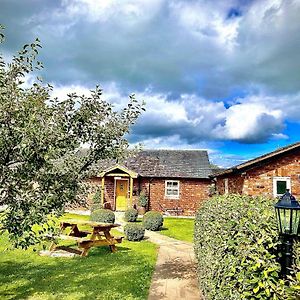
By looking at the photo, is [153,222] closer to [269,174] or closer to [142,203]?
[269,174]

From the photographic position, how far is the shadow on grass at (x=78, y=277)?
23.7ft

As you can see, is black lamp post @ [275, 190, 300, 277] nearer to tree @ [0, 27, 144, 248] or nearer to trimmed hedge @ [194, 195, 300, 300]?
trimmed hedge @ [194, 195, 300, 300]

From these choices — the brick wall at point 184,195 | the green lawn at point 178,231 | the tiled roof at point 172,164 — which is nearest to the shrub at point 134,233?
the green lawn at point 178,231

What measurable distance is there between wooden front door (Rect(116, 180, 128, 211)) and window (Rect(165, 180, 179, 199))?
348 cm

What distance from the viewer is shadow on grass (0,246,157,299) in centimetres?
723

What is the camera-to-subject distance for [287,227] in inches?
133

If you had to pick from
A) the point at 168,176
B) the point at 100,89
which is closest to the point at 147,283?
the point at 100,89

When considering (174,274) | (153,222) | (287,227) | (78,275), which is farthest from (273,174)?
(287,227)

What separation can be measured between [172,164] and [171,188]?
222 centimetres

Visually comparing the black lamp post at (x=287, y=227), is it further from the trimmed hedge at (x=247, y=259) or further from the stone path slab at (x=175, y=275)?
the stone path slab at (x=175, y=275)

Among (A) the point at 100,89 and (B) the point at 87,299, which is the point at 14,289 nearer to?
(B) the point at 87,299

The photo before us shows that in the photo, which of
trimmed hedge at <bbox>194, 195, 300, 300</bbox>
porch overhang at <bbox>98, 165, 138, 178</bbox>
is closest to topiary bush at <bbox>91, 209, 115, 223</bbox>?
porch overhang at <bbox>98, 165, 138, 178</bbox>

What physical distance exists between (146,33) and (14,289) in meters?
7.86

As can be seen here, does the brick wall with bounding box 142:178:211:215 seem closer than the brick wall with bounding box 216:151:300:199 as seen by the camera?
No
